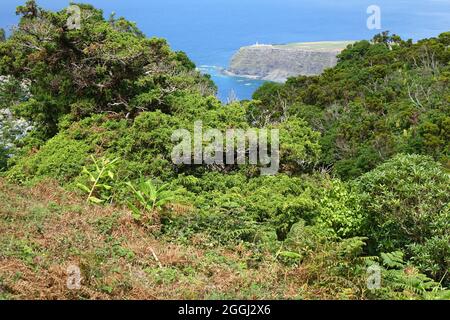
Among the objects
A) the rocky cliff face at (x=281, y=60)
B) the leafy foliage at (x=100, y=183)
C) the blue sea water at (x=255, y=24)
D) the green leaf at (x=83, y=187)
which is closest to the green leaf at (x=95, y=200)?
the leafy foliage at (x=100, y=183)

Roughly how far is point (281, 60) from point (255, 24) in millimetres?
54836

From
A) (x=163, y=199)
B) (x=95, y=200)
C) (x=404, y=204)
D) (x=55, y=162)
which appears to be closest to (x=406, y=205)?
(x=404, y=204)

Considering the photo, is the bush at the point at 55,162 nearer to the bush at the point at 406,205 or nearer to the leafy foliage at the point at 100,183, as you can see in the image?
the leafy foliage at the point at 100,183

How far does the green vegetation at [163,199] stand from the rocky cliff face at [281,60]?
75601 mm

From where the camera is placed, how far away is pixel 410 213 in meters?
9.81

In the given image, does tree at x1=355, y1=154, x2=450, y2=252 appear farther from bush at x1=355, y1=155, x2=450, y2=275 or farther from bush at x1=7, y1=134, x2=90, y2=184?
bush at x1=7, y1=134, x2=90, y2=184

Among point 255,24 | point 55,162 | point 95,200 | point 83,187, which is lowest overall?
point 95,200

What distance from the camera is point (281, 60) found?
319 ft

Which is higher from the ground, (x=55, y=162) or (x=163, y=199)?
(x=55, y=162)

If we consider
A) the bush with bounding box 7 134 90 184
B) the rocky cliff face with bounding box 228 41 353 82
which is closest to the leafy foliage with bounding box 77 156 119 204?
the bush with bounding box 7 134 90 184

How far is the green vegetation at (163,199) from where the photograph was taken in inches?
263

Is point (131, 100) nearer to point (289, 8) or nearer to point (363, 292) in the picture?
point (363, 292)

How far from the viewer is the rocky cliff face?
94.0 meters

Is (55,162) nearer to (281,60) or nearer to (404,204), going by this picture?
(404,204)
